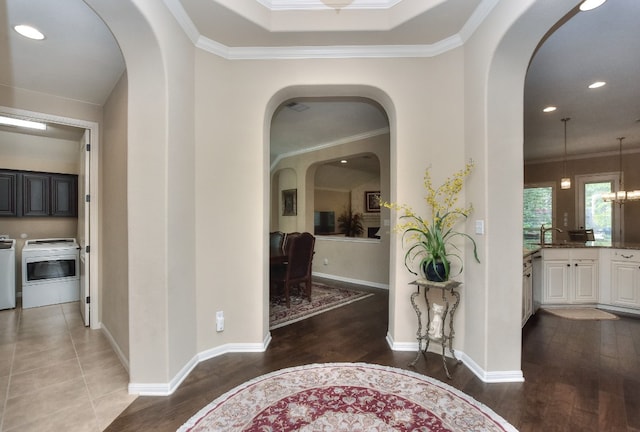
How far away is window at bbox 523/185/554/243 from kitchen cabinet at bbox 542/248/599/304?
344cm

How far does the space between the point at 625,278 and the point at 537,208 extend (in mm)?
3942

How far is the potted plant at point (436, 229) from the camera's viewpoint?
7.93 ft

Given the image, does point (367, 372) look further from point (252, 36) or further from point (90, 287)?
point (90, 287)

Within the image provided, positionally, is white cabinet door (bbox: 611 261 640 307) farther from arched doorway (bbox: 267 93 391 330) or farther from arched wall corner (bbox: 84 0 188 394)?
arched wall corner (bbox: 84 0 188 394)

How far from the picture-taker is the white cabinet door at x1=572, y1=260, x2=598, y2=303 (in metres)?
4.01

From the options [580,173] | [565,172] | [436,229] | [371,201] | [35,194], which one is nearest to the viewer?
A: [436,229]

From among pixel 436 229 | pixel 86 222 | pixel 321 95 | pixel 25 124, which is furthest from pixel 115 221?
pixel 436 229

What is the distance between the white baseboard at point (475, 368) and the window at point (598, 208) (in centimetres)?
641

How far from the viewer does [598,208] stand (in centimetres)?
659

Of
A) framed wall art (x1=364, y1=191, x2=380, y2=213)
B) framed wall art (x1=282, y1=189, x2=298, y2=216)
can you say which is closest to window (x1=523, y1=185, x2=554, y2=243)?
framed wall art (x1=364, y1=191, x2=380, y2=213)

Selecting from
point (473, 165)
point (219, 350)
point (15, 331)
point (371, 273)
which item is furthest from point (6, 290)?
point (473, 165)

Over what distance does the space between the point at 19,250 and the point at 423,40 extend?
614cm

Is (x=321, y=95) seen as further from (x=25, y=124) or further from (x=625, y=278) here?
(x=625, y=278)

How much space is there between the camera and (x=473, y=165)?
7.82 feet
